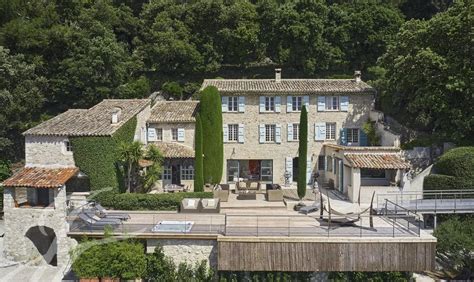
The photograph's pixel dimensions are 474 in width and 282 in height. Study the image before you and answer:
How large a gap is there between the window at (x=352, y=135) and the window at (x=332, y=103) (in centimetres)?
197

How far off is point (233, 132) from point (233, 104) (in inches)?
83.2

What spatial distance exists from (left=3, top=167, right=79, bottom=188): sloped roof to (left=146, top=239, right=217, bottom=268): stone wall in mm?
6450

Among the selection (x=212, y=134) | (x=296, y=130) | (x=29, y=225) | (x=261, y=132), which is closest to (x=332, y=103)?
(x=296, y=130)

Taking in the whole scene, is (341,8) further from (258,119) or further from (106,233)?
(106,233)

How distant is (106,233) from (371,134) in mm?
21598

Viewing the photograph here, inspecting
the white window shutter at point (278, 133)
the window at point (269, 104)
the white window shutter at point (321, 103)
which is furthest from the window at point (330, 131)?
the window at point (269, 104)

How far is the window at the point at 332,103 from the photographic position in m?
35.6

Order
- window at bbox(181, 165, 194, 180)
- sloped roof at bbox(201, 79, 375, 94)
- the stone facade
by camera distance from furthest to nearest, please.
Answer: sloped roof at bbox(201, 79, 375, 94) < window at bbox(181, 165, 194, 180) < the stone facade

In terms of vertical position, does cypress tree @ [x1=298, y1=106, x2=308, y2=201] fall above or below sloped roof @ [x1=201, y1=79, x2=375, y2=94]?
below

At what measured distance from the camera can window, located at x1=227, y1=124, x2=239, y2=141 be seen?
35656 mm

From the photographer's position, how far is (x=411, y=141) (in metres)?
33.4

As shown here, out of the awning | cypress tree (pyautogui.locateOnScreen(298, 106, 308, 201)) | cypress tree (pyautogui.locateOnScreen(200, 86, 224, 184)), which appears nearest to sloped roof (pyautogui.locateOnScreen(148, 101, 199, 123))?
cypress tree (pyautogui.locateOnScreen(200, 86, 224, 184))

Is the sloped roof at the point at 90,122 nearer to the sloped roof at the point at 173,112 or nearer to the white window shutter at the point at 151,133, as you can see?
the sloped roof at the point at 173,112

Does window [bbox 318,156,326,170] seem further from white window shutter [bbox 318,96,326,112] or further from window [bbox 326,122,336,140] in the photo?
white window shutter [bbox 318,96,326,112]
